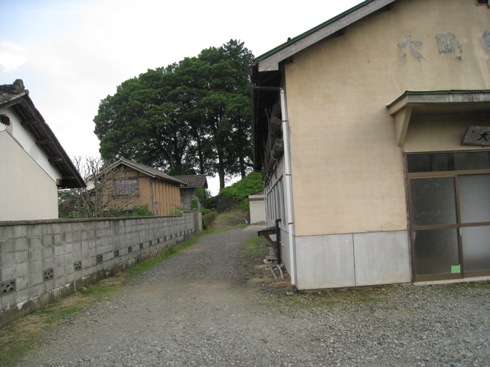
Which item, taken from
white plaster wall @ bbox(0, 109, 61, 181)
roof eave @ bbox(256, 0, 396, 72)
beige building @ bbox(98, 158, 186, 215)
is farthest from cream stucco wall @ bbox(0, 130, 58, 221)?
beige building @ bbox(98, 158, 186, 215)

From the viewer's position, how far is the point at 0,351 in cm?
452

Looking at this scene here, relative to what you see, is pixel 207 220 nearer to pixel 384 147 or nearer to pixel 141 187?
pixel 141 187

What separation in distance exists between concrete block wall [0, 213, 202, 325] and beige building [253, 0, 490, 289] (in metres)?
4.47

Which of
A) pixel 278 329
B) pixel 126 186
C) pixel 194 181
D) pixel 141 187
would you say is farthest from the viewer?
pixel 194 181

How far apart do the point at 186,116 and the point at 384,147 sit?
3767cm

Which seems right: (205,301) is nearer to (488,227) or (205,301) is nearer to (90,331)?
(90,331)

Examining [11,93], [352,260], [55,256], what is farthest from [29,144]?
[352,260]

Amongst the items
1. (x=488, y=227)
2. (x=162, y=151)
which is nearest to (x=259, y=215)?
(x=162, y=151)

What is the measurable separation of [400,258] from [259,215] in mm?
23863

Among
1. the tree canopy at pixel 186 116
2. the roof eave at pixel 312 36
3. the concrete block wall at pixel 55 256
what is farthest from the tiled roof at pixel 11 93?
the tree canopy at pixel 186 116

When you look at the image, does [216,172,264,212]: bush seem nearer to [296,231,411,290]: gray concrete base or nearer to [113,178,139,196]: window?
[113,178,139,196]: window

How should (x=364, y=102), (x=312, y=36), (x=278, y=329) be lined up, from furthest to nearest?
(x=364, y=102)
(x=312, y=36)
(x=278, y=329)

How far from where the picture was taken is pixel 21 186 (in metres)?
10.2

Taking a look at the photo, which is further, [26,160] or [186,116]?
[186,116]
